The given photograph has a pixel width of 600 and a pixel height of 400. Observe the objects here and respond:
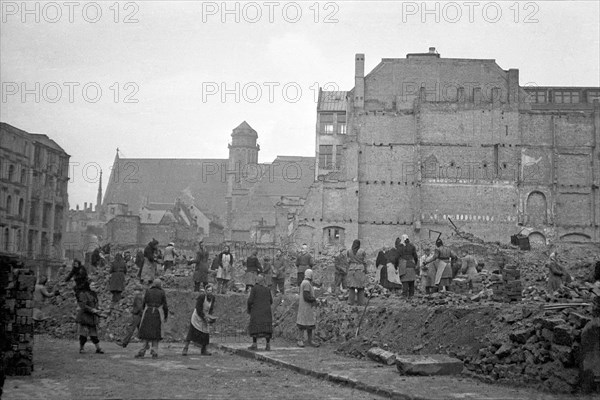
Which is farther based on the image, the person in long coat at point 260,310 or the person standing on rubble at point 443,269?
the person standing on rubble at point 443,269

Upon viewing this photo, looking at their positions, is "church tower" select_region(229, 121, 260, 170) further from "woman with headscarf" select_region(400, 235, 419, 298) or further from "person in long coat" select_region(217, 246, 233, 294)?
"woman with headscarf" select_region(400, 235, 419, 298)

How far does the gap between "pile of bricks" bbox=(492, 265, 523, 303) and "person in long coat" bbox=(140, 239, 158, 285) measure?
36.0 ft

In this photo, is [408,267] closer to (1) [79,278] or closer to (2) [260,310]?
(2) [260,310]

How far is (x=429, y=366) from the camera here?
464 inches

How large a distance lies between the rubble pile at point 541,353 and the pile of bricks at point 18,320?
741 cm

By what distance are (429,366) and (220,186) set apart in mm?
86903

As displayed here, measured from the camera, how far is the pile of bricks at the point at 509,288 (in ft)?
50.0

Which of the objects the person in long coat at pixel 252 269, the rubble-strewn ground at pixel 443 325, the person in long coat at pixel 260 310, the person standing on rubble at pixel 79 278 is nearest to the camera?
the rubble-strewn ground at pixel 443 325

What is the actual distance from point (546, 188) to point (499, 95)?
807cm

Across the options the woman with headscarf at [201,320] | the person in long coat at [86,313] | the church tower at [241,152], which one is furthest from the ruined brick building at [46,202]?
the woman with headscarf at [201,320]

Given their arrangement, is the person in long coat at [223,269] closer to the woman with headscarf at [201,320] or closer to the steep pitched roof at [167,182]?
the woman with headscarf at [201,320]

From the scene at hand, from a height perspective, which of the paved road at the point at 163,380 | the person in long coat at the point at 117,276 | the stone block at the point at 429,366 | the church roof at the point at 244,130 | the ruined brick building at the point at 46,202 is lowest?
the paved road at the point at 163,380

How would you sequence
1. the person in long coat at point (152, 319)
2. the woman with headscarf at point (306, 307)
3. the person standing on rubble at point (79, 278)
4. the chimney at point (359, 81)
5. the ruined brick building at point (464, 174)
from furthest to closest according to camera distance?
the chimney at point (359, 81) → the ruined brick building at point (464, 174) → the woman with headscarf at point (306, 307) → the person standing on rubble at point (79, 278) → the person in long coat at point (152, 319)

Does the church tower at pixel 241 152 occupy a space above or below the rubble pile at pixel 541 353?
above
